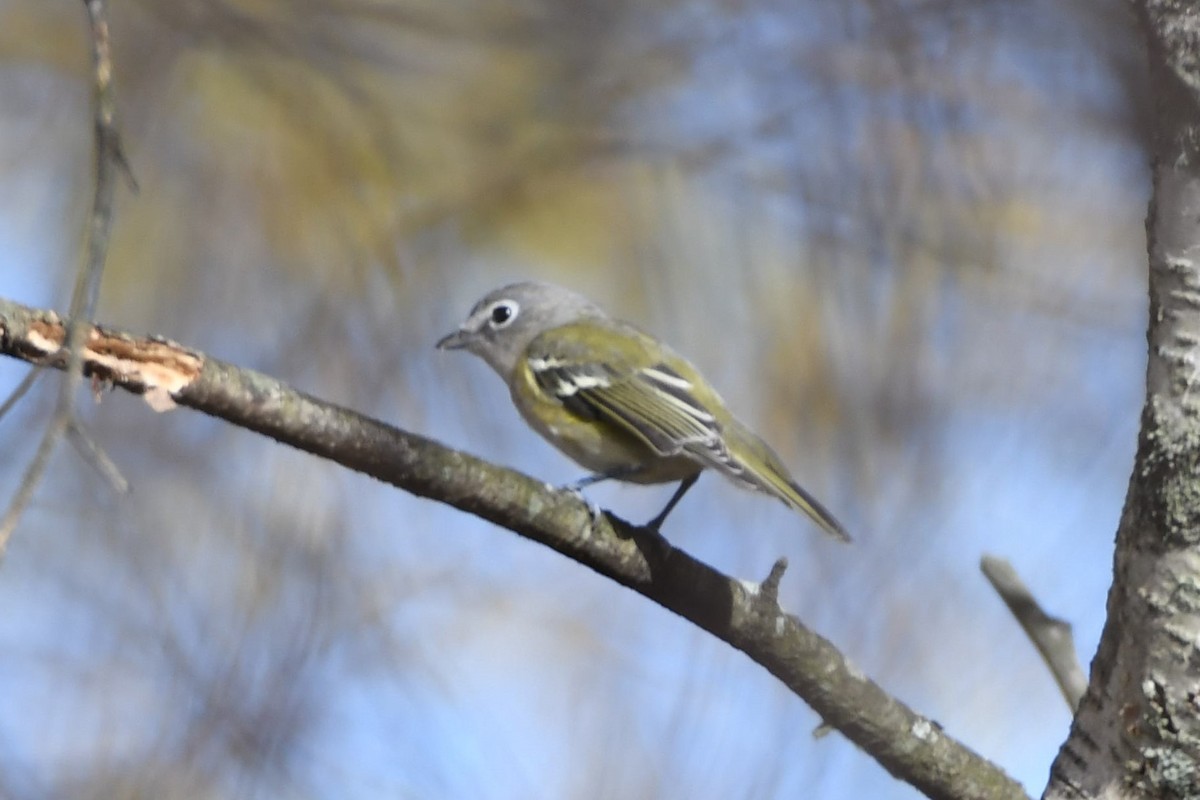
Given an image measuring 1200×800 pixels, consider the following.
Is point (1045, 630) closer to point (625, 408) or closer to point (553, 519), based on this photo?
point (625, 408)

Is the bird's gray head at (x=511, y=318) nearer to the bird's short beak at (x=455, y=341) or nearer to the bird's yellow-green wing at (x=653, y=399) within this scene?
the bird's short beak at (x=455, y=341)

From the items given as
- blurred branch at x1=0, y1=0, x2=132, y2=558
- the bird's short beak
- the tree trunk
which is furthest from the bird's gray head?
blurred branch at x1=0, y1=0, x2=132, y2=558

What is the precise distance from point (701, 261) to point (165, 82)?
6.75 feet

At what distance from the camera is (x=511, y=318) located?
374 cm

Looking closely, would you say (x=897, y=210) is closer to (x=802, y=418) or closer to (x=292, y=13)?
(x=802, y=418)

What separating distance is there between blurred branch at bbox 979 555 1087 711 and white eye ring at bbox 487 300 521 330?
1.70 metres

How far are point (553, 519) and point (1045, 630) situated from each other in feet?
4.22

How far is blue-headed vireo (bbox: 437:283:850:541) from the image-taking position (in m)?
2.73

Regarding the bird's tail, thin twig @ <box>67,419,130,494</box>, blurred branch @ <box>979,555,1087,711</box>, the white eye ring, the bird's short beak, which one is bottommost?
thin twig @ <box>67,419,130,494</box>

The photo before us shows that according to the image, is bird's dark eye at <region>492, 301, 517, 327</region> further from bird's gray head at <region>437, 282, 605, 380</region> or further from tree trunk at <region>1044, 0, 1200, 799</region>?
tree trunk at <region>1044, 0, 1200, 799</region>

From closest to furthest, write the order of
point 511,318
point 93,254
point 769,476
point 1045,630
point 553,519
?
point 93,254 < point 553,519 < point 1045,630 < point 769,476 < point 511,318

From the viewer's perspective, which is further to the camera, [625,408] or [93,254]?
[625,408]

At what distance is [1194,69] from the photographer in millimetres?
1621

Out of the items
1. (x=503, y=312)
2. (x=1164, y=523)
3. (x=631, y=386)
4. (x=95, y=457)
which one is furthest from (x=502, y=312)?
(x=95, y=457)
